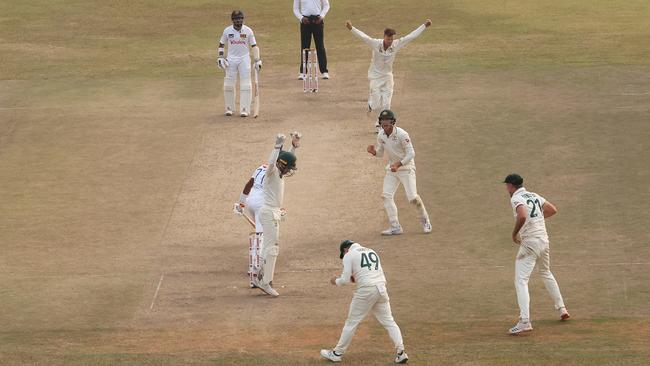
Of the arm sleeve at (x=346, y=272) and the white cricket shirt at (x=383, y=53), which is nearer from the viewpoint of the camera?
the arm sleeve at (x=346, y=272)

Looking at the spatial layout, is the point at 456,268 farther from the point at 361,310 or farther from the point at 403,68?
the point at 403,68

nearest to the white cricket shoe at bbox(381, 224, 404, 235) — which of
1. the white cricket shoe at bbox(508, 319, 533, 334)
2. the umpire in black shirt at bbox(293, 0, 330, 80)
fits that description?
the white cricket shoe at bbox(508, 319, 533, 334)

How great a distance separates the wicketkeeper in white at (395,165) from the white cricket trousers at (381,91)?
558 centimetres

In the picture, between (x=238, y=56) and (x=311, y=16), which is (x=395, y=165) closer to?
(x=238, y=56)

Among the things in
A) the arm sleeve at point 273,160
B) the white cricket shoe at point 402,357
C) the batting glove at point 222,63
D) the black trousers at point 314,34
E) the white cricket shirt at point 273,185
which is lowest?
the white cricket shoe at point 402,357

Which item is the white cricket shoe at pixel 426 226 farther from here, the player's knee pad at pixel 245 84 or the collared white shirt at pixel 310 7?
Answer: the collared white shirt at pixel 310 7

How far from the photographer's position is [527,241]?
21984 millimetres

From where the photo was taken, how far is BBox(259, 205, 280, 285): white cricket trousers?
78.7ft

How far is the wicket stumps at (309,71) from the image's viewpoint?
3534 centimetres

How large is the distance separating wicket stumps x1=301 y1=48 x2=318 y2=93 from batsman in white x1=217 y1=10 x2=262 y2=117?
254cm

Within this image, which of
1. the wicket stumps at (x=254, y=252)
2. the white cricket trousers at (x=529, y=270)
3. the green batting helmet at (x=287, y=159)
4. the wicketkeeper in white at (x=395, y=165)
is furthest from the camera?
the wicketkeeper in white at (x=395, y=165)

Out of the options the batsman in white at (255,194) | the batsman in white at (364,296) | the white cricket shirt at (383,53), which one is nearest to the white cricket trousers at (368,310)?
the batsman in white at (364,296)

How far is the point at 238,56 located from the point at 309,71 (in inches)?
129

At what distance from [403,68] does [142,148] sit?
8.80 meters
